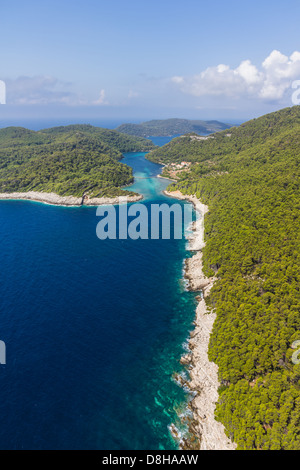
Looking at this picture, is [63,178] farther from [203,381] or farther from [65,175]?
[203,381]

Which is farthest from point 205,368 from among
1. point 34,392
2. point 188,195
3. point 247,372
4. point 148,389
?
point 188,195

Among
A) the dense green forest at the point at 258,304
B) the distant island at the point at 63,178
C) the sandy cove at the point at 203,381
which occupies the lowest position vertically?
the sandy cove at the point at 203,381

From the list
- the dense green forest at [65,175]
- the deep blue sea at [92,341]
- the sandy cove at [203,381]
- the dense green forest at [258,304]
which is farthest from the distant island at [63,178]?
the sandy cove at [203,381]

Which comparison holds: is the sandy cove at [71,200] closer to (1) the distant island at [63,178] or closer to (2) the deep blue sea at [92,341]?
(1) the distant island at [63,178]

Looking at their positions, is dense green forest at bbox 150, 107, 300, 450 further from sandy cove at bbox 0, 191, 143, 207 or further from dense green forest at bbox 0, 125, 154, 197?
dense green forest at bbox 0, 125, 154, 197

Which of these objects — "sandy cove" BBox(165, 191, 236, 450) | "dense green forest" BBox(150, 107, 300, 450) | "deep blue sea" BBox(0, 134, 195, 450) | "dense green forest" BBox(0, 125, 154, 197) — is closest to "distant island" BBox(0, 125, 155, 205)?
"dense green forest" BBox(0, 125, 154, 197)

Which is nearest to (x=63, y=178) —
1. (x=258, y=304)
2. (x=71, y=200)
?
(x=71, y=200)
